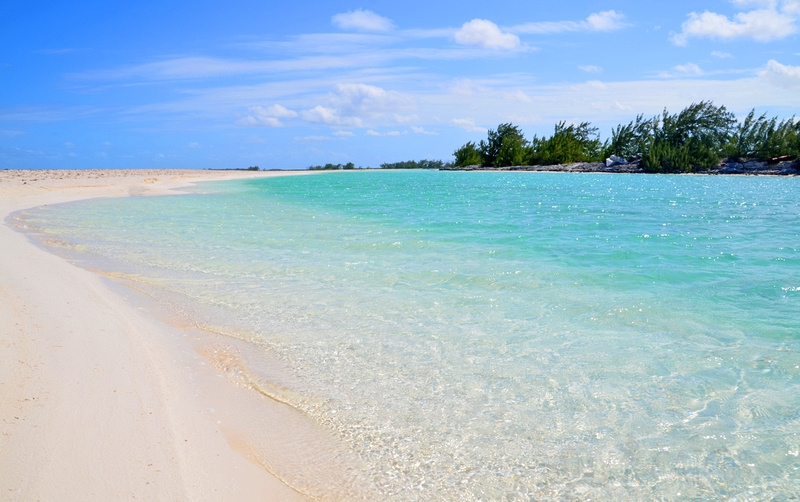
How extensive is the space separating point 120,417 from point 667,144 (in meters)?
75.5

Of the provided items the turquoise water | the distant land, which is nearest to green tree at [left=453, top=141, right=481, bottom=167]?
the distant land

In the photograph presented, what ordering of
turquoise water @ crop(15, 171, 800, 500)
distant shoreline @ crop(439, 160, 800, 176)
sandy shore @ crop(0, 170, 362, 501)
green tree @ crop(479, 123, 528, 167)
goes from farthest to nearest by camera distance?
green tree @ crop(479, 123, 528, 167) → distant shoreline @ crop(439, 160, 800, 176) → turquoise water @ crop(15, 171, 800, 500) → sandy shore @ crop(0, 170, 362, 501)

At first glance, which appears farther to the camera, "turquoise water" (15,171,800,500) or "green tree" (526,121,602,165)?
"green tree" (526,121,602,165)

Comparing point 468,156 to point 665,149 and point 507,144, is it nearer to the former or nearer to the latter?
point 507,144

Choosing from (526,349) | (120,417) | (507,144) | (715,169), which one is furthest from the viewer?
(507,144)

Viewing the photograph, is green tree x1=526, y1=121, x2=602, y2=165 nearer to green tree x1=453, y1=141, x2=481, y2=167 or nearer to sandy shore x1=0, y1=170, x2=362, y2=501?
green tree x1=453, y1=141, x2=481, y2=167

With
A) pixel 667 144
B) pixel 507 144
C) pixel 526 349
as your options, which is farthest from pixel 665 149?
pixel 526 349

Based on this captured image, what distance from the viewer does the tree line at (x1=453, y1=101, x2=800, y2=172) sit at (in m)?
58.9

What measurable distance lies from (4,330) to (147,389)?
5.57 feet

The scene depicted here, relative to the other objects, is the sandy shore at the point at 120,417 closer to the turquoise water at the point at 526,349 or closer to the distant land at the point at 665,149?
the turquoise water at the point at 526,349

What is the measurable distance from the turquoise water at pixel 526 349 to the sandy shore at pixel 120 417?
0.54 metres

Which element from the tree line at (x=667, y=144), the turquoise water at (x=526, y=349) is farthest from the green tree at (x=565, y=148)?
the turquoise water at (x=526, y=349)

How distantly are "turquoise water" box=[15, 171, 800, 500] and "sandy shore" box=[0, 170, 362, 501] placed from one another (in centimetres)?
54

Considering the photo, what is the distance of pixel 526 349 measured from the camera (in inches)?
164
